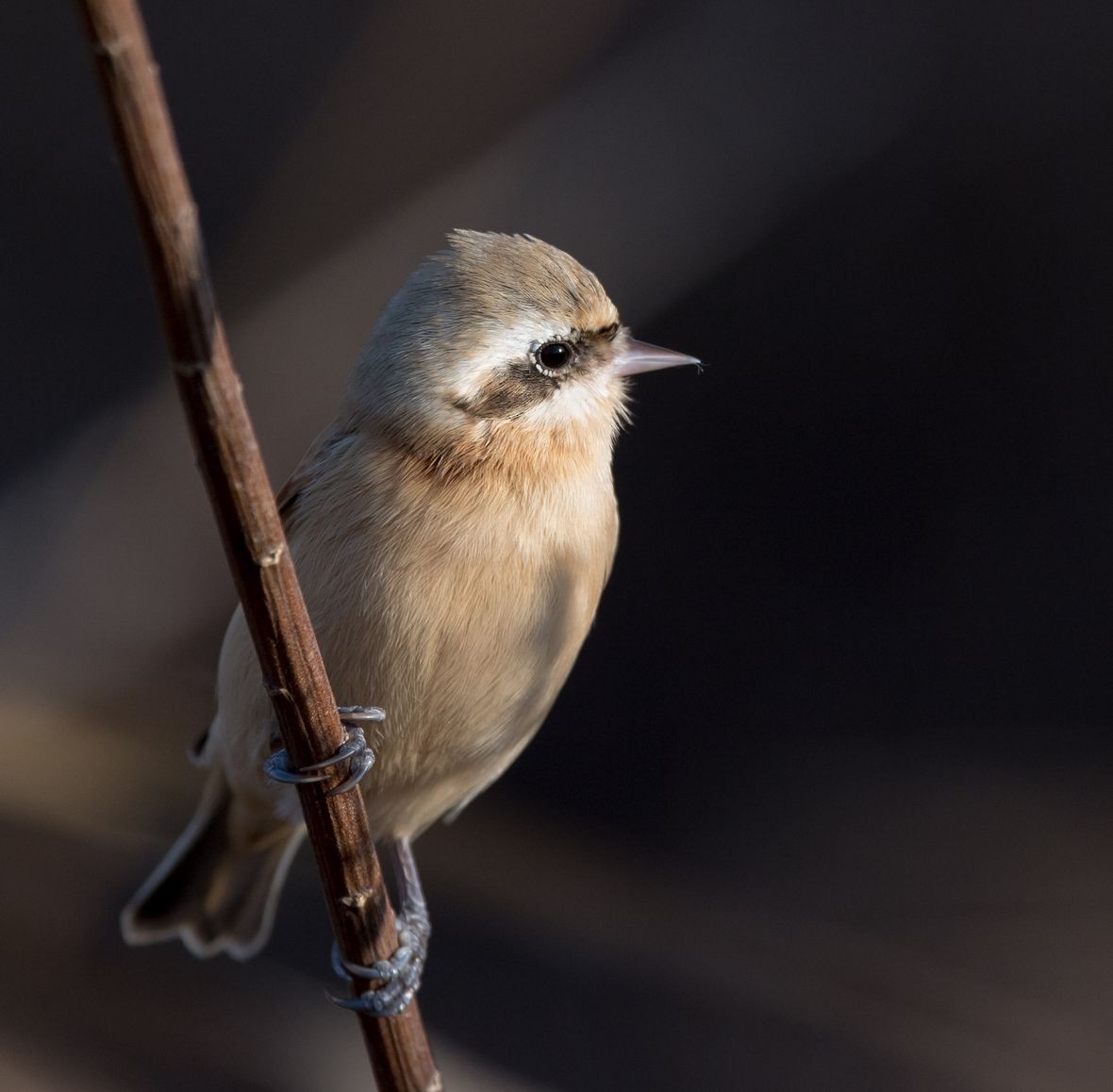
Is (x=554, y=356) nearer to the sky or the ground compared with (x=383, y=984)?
nearer to the sky

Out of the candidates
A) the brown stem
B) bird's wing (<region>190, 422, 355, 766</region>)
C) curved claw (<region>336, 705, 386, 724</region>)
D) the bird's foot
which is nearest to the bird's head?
bird's wing (<region>190, 422, 355, 766</region>)

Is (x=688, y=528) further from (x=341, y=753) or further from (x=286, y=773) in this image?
(x=341, y=753)

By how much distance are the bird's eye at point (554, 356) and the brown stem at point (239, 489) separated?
1233mm

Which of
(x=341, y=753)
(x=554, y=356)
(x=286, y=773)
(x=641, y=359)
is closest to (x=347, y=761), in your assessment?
(x=341, y=753)

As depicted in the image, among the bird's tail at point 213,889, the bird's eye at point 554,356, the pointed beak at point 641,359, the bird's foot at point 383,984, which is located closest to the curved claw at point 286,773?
the bird's foot at point 383,984

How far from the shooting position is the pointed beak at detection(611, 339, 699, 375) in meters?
3.41

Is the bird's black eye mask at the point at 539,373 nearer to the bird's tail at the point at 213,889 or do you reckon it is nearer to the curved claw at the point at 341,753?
the curved claw at the point at 341,753

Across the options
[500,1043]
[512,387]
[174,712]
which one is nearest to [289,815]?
[512,387]

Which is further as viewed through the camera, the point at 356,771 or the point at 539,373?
the point at 539,373

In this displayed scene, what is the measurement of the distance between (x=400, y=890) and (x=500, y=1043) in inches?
88.5

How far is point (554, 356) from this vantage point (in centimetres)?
327

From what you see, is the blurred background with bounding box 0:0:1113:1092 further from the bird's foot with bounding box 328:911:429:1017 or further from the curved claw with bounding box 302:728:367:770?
the curved claw with bounding box 302:728:367:770

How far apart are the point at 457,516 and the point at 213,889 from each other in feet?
6.56

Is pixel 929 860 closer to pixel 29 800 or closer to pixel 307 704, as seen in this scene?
pixel 29 800
